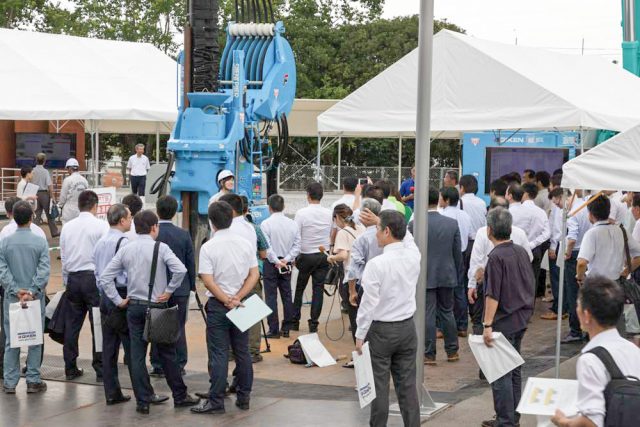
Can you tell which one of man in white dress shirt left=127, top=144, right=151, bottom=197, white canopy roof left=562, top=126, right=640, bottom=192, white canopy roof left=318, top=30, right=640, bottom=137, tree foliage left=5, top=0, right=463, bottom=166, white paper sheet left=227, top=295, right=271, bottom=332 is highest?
tree foliage left=5, top=0, right=463, bottom=166

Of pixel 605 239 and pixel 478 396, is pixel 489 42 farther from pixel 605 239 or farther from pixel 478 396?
pixel 478 396

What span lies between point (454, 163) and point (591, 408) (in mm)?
37536

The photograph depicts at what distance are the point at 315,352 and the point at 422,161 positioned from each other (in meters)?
3.07

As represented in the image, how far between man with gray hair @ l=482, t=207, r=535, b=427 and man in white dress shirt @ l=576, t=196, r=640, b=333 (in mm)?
2038

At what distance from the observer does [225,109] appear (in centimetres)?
1479

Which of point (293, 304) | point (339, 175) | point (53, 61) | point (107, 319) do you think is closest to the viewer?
point (107, 319)

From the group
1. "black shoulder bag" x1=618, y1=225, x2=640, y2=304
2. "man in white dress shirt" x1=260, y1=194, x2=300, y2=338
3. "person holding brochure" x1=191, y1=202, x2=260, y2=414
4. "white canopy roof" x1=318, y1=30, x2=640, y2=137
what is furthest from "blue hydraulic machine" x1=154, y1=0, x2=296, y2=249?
"black shoulder bag" x1=618, y1=225, x2=640, y2=304

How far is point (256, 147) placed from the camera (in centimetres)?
1565

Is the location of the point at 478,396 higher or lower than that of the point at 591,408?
lower

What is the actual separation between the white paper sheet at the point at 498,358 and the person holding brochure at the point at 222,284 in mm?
2094

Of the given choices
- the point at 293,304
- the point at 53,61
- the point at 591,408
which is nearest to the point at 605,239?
the point at 293,304

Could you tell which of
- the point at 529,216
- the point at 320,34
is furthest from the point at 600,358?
the point at 320,34

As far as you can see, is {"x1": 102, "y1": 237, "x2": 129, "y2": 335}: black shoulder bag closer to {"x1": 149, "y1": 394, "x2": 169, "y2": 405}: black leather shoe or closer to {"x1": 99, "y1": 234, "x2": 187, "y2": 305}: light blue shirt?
{"x1": 99, "y1": 234, "x2": 187, "y2": 305}: light blue shirt

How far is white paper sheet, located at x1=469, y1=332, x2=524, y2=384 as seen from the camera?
7672mm
